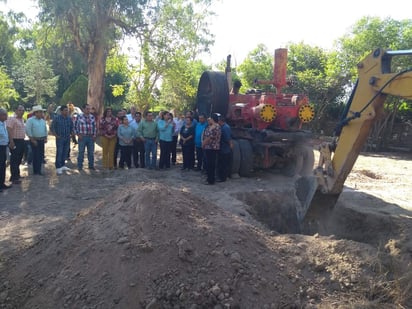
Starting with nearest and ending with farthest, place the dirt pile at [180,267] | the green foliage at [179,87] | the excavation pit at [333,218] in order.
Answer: the dirt pile at [180,267]
the excavation pit at [333,218]
the green foliage at [179,87]

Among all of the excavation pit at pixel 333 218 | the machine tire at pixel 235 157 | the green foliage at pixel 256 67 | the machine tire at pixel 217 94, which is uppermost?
the green foliage at pixel 256 67

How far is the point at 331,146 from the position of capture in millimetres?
5430

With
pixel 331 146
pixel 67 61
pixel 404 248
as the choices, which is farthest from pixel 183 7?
pixel 404 248

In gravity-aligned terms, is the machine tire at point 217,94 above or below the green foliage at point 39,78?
below

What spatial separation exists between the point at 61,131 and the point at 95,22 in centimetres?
636

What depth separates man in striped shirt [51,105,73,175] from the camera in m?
9.38

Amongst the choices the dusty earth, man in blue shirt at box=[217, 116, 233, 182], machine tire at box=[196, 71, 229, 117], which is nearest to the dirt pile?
the dusty earth

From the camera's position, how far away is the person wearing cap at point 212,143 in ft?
27.8

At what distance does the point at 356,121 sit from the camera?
493 centimetres

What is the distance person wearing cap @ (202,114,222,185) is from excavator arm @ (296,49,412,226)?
3.03 meters

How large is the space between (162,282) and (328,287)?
1.64 m

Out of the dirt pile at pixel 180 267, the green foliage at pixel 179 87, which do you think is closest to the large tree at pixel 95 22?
the green foliage at pixel 179 87

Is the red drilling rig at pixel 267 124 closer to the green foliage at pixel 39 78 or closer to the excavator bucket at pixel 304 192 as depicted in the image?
the excavator bucket at pixel 304 192

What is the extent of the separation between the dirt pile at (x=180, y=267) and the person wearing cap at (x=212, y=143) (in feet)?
12.2
